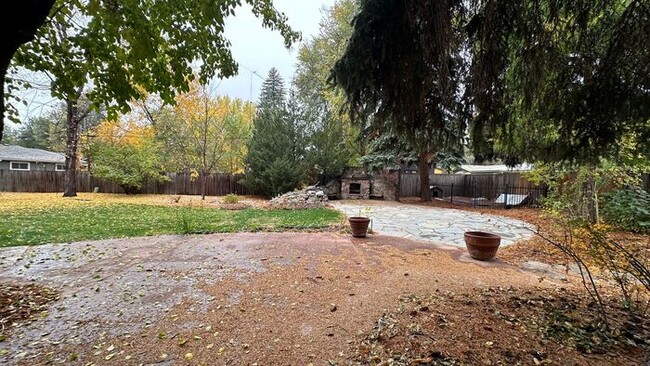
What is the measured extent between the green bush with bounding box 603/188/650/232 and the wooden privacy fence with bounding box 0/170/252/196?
1460 cm

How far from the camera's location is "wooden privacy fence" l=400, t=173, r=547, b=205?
1226 centimetres

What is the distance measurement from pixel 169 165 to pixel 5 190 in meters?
7.72

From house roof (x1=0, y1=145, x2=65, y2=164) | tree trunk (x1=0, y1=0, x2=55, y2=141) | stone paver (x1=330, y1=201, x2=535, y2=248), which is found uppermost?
house roof (x1=0, y1=145, x2=65, y2=164)

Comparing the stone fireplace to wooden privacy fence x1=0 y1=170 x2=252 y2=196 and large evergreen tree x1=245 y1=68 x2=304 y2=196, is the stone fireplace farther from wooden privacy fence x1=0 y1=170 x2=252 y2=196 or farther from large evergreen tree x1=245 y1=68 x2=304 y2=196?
wooden privacy fence x1=0 y1=170 x2=252 y2=196

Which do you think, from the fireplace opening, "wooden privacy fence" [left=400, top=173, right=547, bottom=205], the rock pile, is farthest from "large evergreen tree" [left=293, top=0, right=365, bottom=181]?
"wooden privacy fence" [left=400, top=173, right=547, bottom=205]

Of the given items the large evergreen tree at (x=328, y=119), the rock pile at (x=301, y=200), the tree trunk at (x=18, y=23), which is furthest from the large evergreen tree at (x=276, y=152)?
the tree trunk at (x=18, y=23)

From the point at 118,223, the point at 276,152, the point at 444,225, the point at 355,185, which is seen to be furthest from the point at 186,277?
the point at 355,185

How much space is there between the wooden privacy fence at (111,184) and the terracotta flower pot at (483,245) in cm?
1343

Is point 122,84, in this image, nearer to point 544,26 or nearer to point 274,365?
point 274,365

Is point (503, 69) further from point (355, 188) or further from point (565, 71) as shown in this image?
point (355, 188)

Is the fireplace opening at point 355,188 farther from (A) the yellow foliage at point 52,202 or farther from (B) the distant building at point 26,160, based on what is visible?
(B) the distant building at point 26,160

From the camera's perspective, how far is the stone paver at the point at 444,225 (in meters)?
6.69

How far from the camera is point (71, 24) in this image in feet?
9.14

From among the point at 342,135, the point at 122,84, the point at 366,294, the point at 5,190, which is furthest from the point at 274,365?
the point at 5,190
